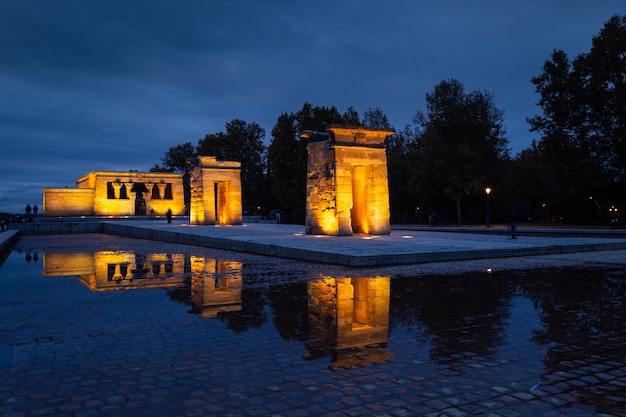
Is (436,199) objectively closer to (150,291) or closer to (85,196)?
(85,196)

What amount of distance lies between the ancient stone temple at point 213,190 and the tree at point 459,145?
17026mm

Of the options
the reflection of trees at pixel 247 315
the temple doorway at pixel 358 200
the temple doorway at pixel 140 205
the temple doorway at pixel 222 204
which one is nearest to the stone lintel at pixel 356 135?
the temple doorway at pixel 358 200

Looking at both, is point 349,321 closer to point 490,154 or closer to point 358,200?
point 358,200

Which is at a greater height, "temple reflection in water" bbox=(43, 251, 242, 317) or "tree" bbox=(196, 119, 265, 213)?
"tree" bbox=(196, 119, 265, 213)

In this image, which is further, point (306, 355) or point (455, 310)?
point (455, 310)

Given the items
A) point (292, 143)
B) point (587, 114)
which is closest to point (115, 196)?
point (292, 143)

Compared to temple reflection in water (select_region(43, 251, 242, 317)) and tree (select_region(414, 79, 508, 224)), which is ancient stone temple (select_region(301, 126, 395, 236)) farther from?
tree (select_region(414, 79, 508, 224))

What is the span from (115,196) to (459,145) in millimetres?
36933

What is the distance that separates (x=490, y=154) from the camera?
1666 inches

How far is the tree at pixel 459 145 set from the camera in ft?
134

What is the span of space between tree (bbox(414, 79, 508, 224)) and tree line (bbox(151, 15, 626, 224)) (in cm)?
9

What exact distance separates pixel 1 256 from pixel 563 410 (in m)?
A: 17.6

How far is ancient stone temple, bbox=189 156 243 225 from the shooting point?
32.0m

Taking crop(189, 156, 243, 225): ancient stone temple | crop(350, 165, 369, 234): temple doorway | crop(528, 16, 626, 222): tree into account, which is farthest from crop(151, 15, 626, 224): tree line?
crop(350, 165, 369, 234): temple doorway
